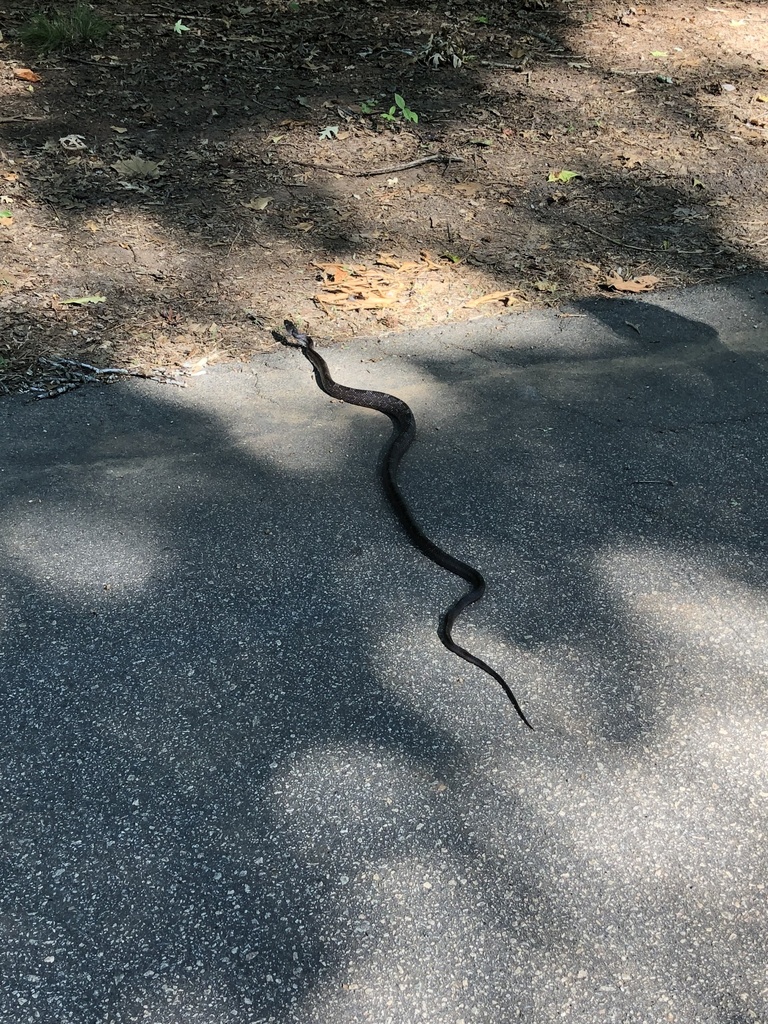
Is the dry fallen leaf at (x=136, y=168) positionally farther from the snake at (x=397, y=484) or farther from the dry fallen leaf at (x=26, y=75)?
the snake at (x=397, y=484)

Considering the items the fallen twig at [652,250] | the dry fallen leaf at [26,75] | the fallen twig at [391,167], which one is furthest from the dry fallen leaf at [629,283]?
the dry fallen leaf at [26,75]

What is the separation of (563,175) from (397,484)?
325 centimetres

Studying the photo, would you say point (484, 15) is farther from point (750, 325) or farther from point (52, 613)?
point (52, 613)

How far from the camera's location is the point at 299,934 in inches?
78.7

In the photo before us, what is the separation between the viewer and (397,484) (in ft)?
11.4

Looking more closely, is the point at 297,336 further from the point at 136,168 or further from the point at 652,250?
the point at 652,250

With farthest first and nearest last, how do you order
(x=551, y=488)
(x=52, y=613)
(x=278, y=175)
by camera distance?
(x=278, y=175) < (x=551, y=488) < (x=52, y=613)

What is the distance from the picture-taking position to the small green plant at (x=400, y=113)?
6324 mm

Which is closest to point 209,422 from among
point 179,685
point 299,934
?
point 179,685

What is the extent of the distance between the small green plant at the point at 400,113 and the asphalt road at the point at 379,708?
119 inches

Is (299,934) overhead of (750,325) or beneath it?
beneath

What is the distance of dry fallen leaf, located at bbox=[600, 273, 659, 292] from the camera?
16.0 feet

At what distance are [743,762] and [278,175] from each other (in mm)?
4575

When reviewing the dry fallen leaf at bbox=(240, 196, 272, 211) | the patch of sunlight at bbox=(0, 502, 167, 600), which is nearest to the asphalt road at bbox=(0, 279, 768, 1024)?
the patch of sunlight at bbox=(0, 502, 167, 600)
